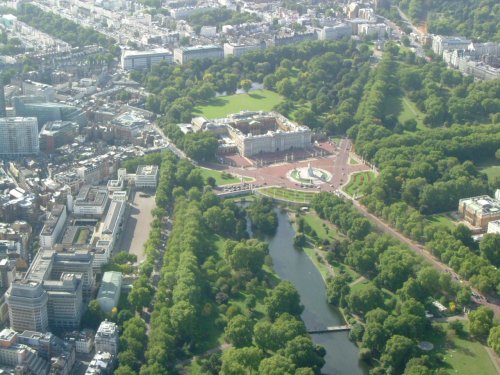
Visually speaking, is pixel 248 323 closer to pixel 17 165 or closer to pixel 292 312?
pixel 292 312

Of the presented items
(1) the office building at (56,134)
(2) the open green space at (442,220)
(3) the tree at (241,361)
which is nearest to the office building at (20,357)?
(3) the tree at (241,361)

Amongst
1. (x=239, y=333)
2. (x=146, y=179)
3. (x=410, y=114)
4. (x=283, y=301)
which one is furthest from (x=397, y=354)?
(x=410, y=114)

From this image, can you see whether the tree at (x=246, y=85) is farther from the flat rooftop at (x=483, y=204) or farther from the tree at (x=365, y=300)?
the tree at (x=365, y=300)

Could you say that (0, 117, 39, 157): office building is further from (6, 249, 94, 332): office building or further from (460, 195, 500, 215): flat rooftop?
(460, 195, 500, 215): flat rooftop

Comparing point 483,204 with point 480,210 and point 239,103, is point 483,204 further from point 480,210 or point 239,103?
point 239,103

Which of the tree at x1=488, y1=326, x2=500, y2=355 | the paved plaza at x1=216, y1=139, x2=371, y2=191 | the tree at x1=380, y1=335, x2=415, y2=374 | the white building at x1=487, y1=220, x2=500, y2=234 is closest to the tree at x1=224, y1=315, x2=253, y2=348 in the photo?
the tree at x1=380, y1=335, x2=415, y2=374
